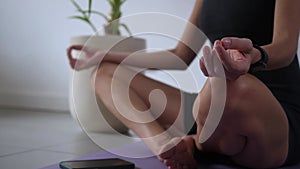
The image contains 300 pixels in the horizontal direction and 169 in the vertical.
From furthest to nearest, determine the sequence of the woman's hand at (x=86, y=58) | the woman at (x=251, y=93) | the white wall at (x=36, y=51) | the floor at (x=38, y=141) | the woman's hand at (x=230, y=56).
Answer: the white wall at (x=36, y=51) < the woman's hand at (x=86, y=58) < the floor at (x=38, y=141) < the woman at (x=251, y=93) < the woman's hand at (x=230, y=56)

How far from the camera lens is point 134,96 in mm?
1149

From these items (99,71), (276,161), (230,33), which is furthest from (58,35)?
(276,161)

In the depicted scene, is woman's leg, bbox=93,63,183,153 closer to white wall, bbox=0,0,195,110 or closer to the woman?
the woman

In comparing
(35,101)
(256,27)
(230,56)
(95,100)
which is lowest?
(35,101)

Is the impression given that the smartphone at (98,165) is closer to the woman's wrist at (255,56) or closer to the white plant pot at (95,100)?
the woman's wrist at (255,56)

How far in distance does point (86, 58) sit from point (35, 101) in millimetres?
1204

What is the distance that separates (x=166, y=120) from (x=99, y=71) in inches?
8.9

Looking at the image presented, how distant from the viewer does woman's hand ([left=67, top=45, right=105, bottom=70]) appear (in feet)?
3.99

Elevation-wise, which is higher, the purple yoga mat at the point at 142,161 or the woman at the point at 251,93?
the woman at the point at 251,93

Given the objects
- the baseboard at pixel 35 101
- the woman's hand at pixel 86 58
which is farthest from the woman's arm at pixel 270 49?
the baseboard at pixel 35 101

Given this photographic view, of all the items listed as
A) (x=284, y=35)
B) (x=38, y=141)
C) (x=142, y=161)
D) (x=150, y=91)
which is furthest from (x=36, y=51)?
(x=284, y=35)

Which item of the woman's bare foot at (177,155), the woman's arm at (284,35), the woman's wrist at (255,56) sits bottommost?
the woman's bare foot at (177,155)

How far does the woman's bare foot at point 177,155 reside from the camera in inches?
34.9

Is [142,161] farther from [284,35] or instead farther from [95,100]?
[95,100]
